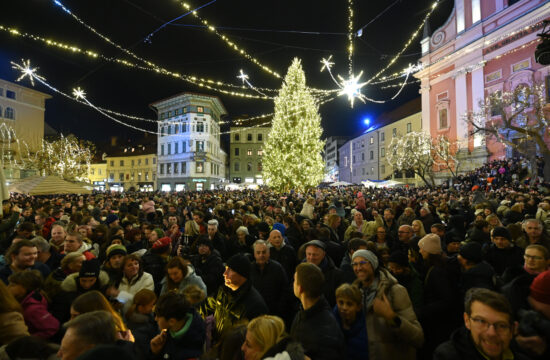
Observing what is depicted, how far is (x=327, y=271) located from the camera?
4.31m

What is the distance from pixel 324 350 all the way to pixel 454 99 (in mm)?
34629

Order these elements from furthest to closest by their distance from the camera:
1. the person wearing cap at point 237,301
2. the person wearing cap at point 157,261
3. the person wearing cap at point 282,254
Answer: the person wearing cap at point 282,254, the person wearing cap at point 157,261, the person wearing cap at point 237,301

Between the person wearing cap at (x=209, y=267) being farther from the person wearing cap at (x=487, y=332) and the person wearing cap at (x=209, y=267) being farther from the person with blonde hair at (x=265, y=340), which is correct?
the person wearing cap at (x=487, y=332)

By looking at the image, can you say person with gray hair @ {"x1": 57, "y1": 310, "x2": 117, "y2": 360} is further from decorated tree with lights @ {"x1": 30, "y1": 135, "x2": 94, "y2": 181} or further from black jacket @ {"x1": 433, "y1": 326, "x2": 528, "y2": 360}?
decorated tree with lights @ {"x1": 30, "y1": 135, "x2": 94, "y2": 181}

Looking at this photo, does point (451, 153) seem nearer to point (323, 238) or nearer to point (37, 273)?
point (323, 238)

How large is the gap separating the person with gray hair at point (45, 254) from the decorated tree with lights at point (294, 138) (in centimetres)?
2229

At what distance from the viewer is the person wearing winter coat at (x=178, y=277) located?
3.73 metres

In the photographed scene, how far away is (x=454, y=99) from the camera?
30.6 m

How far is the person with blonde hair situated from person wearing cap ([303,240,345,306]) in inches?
89.4

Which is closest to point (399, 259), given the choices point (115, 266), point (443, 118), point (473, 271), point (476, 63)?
point (473, 271)

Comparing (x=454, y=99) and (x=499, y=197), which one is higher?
(x=454, y=99)

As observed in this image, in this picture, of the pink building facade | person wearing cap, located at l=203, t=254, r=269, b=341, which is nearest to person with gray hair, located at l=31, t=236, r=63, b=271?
person wearing cap, located at l=203, t=254, r=269, b=341

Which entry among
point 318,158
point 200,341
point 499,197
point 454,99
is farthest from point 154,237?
point 454,99

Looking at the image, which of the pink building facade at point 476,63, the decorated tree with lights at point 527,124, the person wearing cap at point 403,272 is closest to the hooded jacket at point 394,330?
the person wearing cap at point 403,272
